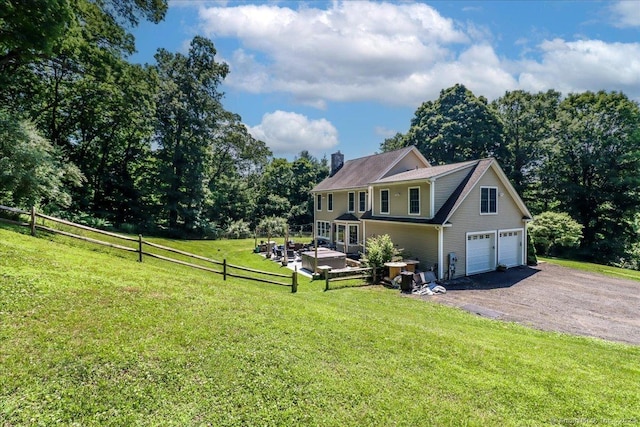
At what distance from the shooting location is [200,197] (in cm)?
2939

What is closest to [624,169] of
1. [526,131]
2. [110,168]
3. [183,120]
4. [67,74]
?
[526,131]

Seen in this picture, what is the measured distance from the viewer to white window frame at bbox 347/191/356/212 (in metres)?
23.4

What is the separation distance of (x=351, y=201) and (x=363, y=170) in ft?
9.54

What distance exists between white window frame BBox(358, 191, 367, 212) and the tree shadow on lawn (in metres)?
8.75

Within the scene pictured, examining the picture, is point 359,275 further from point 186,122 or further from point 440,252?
point 186,122

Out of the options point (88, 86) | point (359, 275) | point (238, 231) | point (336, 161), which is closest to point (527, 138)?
point (336, 161)

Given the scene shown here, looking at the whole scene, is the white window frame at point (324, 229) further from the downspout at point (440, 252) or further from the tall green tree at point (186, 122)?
the downspout at point (440, 252)

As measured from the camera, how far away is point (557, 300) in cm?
1195

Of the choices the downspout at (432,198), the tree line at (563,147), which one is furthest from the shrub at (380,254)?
the tree line at (563,147)

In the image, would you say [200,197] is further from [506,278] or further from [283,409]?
[283,409]

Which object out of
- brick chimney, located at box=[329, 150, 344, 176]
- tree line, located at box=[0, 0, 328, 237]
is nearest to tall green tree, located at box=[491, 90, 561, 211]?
brick chimney, located at box=[329, 150, 344, 176]

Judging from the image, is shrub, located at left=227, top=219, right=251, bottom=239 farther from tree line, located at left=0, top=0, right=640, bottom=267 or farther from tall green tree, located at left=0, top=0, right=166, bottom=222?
tall green tree, located at left=0, top=0, right=166, bottom=222

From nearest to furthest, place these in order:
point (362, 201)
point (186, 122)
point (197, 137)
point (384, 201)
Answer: point (384, 201), point (362, 201), point (186, 122), point (197, 137)

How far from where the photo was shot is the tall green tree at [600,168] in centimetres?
2402
